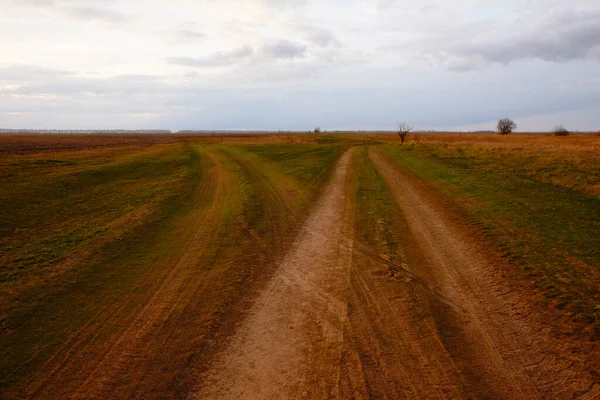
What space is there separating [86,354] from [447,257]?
804 centimetres

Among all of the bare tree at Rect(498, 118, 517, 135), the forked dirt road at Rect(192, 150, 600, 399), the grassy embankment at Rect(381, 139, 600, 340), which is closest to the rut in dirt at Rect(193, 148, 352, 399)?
the forked dirt road at Rect(192, 150, 600, 399)

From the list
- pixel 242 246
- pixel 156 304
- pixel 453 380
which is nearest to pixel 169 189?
pixel 242 246

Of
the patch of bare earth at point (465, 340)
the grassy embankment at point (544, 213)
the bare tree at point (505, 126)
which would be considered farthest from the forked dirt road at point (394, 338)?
the bare tree at point (505, 126)

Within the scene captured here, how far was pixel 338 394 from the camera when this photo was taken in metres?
5.11

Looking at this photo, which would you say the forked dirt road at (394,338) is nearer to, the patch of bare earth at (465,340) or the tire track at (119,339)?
the patch of bare earth at (465,340)

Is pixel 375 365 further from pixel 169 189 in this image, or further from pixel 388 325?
pixel 169 189

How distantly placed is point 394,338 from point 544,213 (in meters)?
10.4

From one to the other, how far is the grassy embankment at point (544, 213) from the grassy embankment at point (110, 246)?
244 inches

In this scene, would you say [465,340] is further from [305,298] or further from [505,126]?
[505,126]

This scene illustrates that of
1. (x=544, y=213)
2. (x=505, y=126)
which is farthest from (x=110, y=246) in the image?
(x=505, y=126)

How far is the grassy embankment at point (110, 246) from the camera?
6.96 meters

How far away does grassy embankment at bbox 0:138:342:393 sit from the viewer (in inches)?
274

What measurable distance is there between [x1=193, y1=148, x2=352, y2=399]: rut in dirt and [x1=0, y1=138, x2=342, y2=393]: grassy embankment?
2.18 feet

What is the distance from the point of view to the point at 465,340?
20.5 ft
